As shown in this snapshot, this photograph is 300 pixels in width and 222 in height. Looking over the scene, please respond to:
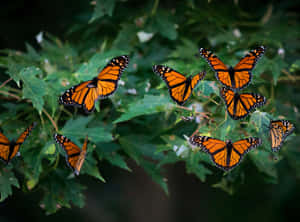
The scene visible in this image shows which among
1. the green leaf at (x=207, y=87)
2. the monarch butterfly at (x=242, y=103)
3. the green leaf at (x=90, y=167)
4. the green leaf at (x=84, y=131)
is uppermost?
the green leaf at (x=207, y=87)

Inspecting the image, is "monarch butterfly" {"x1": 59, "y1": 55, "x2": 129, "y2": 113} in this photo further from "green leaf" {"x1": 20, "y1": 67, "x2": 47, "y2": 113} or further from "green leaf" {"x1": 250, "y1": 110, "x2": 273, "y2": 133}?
"green leaf" {"x1": 250, "y1": 110, "x2": 273, "y2": 133}

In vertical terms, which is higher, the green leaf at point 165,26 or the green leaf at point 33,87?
the green leaf at point 165,26

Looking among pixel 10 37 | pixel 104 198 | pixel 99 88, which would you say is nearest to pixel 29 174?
pixel 99 88


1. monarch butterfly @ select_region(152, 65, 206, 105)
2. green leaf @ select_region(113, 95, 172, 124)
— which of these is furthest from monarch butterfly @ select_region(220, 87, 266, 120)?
green leaf @ select_region(113, 95, 172, 124)

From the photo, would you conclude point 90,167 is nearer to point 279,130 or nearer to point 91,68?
point 91,68

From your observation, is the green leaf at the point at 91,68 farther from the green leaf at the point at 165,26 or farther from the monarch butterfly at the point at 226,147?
the monarch butterfly at the point at 226,147

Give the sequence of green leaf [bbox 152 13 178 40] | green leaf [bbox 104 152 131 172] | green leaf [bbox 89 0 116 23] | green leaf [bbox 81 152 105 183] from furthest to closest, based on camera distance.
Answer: green leaf [bbox 152 13 178 40], green leaf [bbox 89 0 116 23], green leaf [bbox 104 152 131 172], green leaf [bbox 81 152 105 183]

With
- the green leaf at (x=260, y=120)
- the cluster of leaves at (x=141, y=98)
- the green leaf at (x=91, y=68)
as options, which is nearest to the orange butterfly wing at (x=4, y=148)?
the cluster of leaves at (x=141, y=98)
